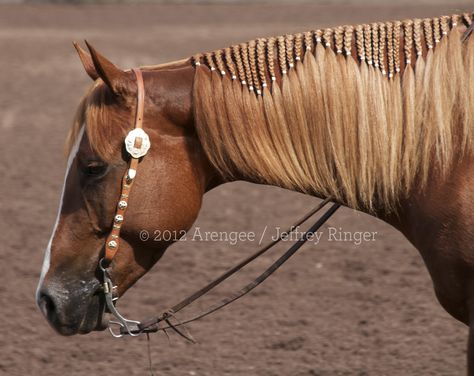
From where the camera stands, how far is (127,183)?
2869 millimetres

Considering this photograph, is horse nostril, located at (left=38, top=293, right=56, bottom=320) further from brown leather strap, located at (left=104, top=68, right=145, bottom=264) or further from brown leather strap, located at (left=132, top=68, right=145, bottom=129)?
brown leather strap, located at (left=132, top=68, right=145, bottom=129)

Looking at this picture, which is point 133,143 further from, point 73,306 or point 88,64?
point 73,306

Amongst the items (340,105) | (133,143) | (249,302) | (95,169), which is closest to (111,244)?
(95,169)

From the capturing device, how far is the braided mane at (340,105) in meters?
2.82

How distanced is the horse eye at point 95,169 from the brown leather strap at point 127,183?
8 cm

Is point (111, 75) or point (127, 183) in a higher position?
point (111, 75)

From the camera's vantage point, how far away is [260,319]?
5.18 metres

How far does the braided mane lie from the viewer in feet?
9.24

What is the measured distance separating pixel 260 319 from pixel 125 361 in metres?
0.96

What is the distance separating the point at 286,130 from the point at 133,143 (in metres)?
0.53

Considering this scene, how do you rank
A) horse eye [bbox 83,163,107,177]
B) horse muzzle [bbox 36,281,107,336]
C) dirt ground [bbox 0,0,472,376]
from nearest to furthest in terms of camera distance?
horse eye [bbox 83,163,107,177] → horse muzzle [bbox 36,281,107,336] → dirt ground [bbox 0,0,472,376]

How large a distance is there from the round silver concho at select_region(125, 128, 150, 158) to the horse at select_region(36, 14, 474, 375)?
0.03 metres

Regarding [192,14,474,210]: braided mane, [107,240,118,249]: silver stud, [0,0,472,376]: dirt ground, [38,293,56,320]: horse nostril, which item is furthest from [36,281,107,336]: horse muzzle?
[0,0,472,376]: dirt ground

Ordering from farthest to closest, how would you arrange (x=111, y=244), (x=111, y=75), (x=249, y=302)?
1. (x=249, y=302)
2. (x=111, y=244)
3. (x=111, y=75)
